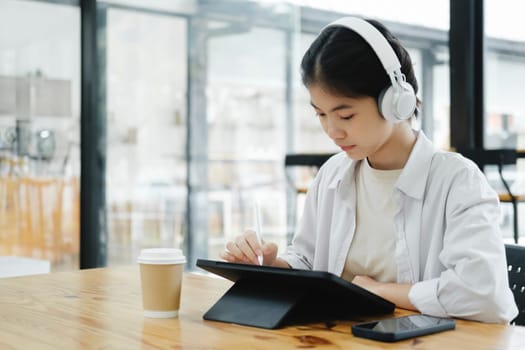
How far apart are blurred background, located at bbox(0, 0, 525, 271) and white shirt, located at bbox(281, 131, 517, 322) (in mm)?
2794

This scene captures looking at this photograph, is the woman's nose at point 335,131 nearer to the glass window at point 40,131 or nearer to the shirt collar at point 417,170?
the shirt collar at point 417,170

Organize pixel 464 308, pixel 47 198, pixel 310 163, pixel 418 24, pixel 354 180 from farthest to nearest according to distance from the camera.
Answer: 1. pixel 47 198
2. pixel 310 163
3. pixel 418 24
4. pixel 354 180
5. pixel 464 308

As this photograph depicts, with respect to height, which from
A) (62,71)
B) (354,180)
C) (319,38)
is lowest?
(354,180)

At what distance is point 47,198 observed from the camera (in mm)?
4641

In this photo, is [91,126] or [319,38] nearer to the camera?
[319,38]

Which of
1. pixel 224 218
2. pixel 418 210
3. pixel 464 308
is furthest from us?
pixel 224 218

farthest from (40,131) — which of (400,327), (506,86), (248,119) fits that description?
(400,327)

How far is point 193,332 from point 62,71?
380cm

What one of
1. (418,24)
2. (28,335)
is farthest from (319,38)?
(418,24)

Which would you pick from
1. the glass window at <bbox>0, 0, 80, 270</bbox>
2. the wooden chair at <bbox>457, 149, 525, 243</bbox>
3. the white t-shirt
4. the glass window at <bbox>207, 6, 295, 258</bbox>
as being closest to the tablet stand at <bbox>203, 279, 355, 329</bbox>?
the white t-shirt

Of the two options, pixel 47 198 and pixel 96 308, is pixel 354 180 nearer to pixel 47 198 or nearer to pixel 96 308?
pixel 96 308

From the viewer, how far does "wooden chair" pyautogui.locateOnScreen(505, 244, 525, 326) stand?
1529 millimetres

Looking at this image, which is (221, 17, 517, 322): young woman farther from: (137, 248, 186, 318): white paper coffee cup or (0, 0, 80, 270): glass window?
(0, 0, 80, 270): glass window

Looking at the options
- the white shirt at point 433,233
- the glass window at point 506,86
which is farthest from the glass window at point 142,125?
the white shirt at point 433,233
